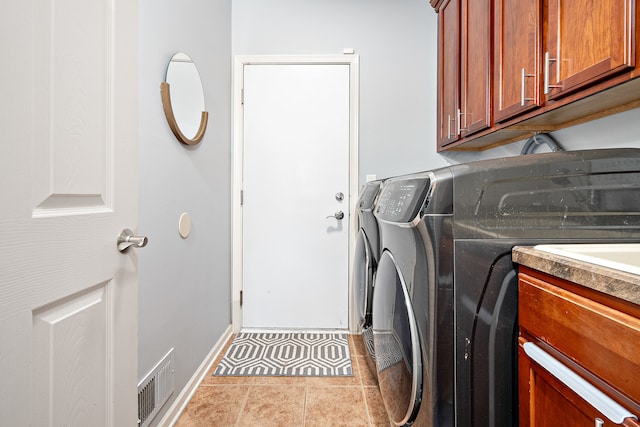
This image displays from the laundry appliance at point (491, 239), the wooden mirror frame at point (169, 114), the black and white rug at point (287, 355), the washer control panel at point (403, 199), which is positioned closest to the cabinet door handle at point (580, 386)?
the laundry appliance at point (491, 239)

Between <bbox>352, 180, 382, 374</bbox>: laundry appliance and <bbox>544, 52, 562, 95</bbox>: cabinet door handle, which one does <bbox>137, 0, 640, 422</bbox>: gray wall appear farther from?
<bbox>352, 180, 382, 374</bbox>: laundry appliance

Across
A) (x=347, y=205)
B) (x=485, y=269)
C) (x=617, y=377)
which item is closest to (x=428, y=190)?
(x=485, y=269)

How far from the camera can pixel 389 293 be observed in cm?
122

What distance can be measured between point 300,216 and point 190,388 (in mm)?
1261

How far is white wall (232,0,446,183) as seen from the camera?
2.48m

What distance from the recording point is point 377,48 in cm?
249

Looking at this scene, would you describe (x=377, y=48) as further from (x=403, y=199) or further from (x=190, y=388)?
(x=190, y=388)

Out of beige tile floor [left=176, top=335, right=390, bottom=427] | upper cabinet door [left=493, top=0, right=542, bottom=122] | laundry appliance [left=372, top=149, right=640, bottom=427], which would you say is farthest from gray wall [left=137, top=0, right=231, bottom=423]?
upper cabinet door [left=493, top=0, right=542, bottom=122]

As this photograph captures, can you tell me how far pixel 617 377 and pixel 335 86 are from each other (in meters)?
2.29

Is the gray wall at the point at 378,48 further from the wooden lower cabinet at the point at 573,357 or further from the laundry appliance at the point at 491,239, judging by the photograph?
the wooden lower cabinet at the point at 573,357

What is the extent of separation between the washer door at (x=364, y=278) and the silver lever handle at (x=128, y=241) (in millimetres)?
1100

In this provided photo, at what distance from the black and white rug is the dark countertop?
141 centimetres

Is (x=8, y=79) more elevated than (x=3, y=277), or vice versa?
(x=8, y=79)

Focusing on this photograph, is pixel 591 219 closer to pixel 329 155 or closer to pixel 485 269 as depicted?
pixel 485 269
